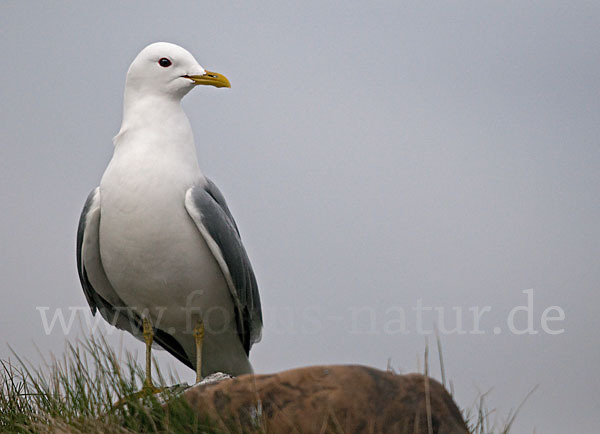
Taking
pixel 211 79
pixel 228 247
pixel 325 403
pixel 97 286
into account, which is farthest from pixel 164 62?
pixel 325 403

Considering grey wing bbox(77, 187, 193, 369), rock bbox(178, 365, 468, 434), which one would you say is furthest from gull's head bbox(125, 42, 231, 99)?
rock bbox(178, 365, 468, 434)

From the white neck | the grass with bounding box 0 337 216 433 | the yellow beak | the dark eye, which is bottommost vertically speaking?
the grass with bounding box 0 337 216 433

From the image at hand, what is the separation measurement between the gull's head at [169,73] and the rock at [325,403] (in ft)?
8.07

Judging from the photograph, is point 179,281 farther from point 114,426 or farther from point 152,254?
point 114,426

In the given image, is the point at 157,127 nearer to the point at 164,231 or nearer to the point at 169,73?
the point at 169,73

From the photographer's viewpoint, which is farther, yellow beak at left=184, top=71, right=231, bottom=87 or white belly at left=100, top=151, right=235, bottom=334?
yellow beak at left=184, top=71, right=231, bottom=87

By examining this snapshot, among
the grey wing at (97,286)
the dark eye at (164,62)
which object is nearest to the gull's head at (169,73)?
the dark eye at (164,62)

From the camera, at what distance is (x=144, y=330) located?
635cm

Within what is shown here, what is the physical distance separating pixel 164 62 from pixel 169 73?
104 millimetres

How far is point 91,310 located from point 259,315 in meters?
1.42

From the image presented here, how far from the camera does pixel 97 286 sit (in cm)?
637

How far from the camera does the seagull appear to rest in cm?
571

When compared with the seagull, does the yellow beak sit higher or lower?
higher

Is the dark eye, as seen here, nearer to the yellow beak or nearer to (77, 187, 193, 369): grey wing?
the yellow beak
